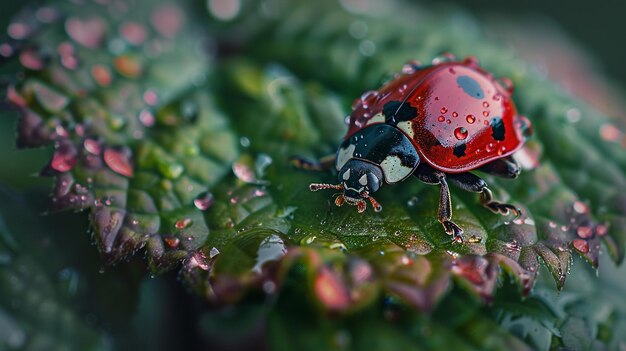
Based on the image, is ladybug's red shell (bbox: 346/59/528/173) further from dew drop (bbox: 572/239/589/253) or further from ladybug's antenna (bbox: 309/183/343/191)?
dew drop (bbox: 572/239/589/253)

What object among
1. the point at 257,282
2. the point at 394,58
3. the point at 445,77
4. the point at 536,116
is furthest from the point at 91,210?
the point at 536,116

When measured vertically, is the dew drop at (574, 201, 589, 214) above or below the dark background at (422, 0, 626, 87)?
above

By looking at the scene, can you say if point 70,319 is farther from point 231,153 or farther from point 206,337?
point 231,153

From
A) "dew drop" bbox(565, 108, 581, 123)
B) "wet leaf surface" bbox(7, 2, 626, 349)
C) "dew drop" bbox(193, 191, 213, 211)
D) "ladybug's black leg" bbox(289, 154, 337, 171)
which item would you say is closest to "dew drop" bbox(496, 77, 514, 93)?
"wet leaf surface" bbox(7, 2, 626, 349)

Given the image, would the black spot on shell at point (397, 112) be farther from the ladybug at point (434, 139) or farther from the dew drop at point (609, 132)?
the dew drop at point (609, 132)


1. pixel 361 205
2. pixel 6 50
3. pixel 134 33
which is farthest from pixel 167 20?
pixel 361 205

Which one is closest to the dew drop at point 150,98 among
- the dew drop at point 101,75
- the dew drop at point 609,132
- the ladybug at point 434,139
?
the dew drop at point 101,75
